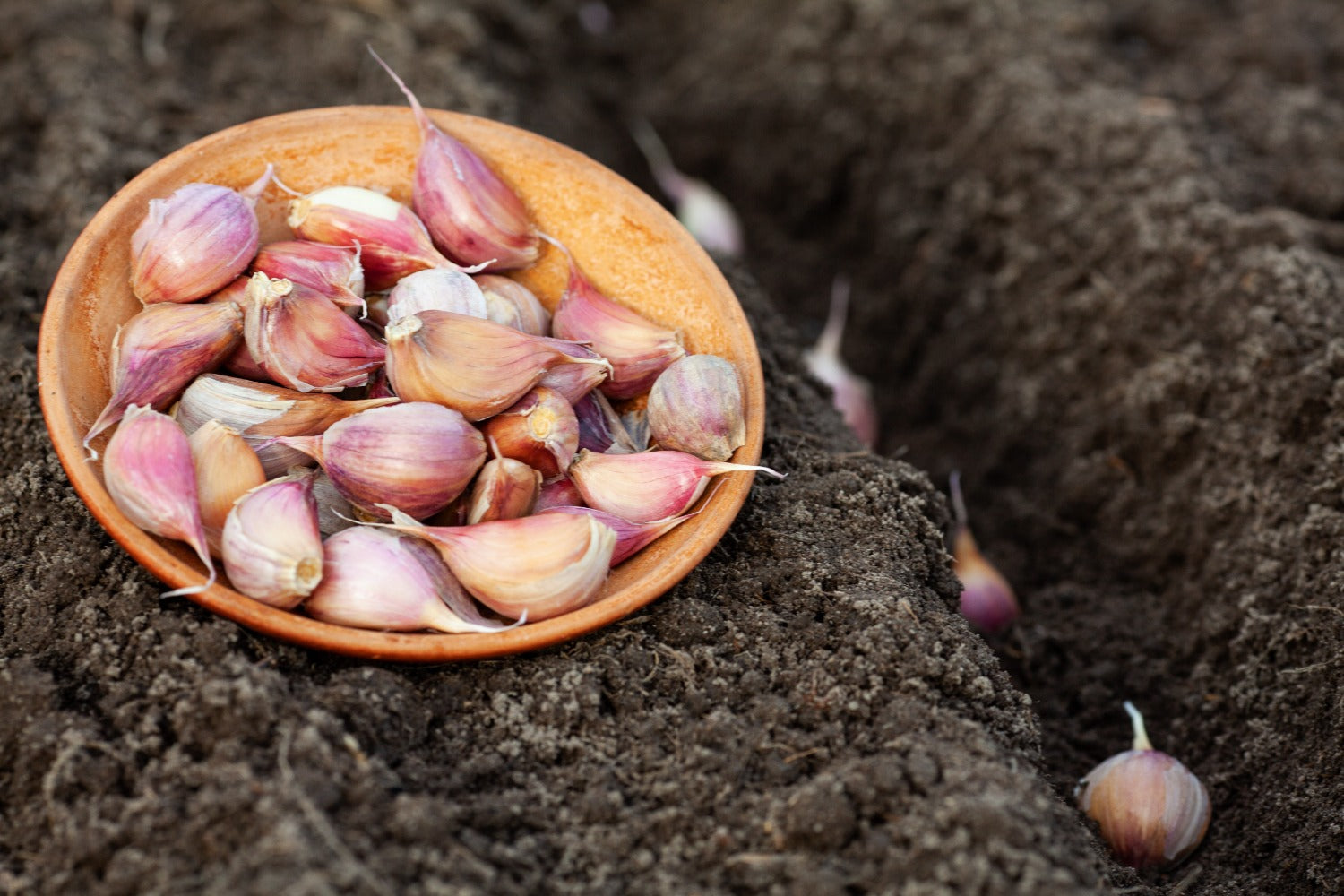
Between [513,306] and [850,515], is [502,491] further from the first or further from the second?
[850,515]

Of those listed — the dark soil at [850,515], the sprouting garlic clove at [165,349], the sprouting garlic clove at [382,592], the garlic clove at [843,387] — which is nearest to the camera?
the dark soil at [850,515]

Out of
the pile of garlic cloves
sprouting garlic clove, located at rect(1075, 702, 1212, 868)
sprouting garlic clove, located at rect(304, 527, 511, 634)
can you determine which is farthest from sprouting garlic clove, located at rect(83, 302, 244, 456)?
sprouting garlic clove, located at rect(1075, 702, 1212, 868)

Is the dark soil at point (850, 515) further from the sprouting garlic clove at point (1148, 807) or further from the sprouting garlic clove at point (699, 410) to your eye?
the sprouting garlic clove at point (699, 410)

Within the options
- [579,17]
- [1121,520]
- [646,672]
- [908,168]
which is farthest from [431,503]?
[579,17]

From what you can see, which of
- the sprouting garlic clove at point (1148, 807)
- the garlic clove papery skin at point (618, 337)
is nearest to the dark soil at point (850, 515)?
the sprouting garlic clove at point (1148, 807)

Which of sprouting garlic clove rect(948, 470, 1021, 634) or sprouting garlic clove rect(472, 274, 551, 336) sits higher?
sprouting garlic clove rect(472, 274, 551, 336)

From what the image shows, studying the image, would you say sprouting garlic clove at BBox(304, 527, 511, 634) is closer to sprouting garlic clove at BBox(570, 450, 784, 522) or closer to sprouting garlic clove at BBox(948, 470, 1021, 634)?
sprouting garlic clove at BBox(570, 450, 784, 522)

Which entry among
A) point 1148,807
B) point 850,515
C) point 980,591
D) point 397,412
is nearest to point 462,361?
point 397,412
